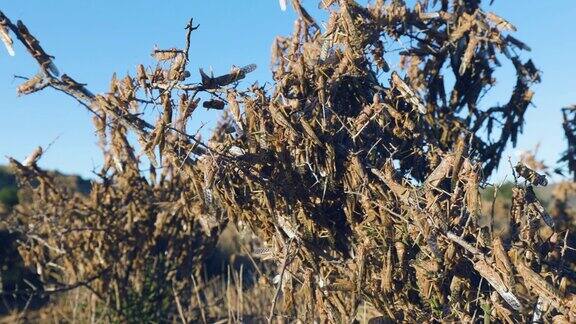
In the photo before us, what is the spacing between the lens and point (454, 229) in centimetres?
268

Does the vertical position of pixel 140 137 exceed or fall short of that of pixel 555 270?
it exceeds it

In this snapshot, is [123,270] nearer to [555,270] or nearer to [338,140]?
[338,140]

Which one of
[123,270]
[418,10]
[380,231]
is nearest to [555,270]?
[380,231]

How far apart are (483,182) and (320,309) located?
865 mm

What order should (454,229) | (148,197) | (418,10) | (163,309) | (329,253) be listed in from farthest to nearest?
(163,309)
(148,197)
(418,10)
(329,253)
(454,229)

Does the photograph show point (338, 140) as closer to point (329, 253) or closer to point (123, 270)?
point (329, 253)

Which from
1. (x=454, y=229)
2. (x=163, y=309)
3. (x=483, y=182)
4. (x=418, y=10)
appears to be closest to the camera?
(x=454, y=229)

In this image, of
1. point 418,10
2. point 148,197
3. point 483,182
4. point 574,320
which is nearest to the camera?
point 574,320

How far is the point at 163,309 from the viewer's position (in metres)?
5.67

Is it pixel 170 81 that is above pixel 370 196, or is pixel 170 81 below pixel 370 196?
above

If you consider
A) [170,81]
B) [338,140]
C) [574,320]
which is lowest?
[574,320]

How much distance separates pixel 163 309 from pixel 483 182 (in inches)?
140

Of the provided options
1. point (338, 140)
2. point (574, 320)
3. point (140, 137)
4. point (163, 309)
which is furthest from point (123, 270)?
point (574, 320)

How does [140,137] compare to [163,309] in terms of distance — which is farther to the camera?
[163,309]
